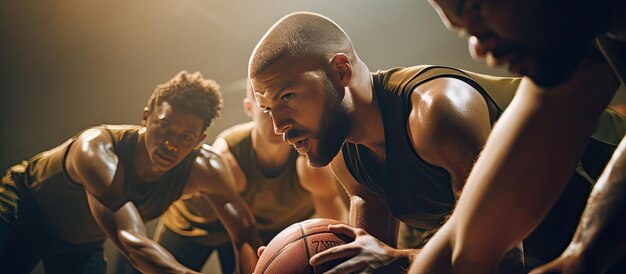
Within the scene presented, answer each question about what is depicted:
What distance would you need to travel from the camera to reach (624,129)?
2.04 metres

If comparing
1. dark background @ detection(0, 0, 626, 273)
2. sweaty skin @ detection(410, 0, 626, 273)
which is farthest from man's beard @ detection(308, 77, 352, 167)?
dark background @ detection(0, 0, 626, 273)

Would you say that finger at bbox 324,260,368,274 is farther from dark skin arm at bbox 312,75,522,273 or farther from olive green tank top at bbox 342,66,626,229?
olive green tank top at bbox 342,66,626,229

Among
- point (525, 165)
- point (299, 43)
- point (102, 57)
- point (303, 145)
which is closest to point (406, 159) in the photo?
point (303, 145)

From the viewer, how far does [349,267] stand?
170 cm

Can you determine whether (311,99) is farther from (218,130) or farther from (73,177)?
(73,177)

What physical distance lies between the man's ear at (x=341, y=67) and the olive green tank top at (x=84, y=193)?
1695 millimetres

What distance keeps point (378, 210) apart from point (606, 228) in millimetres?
1328

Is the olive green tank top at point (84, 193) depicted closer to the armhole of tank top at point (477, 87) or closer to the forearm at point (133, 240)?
the forearm at point (133, 240)

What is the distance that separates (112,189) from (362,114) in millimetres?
1907

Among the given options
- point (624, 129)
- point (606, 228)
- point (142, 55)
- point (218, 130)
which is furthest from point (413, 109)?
point (142, 55)

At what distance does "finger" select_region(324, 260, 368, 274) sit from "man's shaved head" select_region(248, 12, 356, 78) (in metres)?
0.83

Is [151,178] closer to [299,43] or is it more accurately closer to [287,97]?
[287,97]

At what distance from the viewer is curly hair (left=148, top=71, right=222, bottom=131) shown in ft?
11.8

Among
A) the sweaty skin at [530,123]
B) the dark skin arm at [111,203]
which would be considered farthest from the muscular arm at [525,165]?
the dark skin arm at [111,203]
